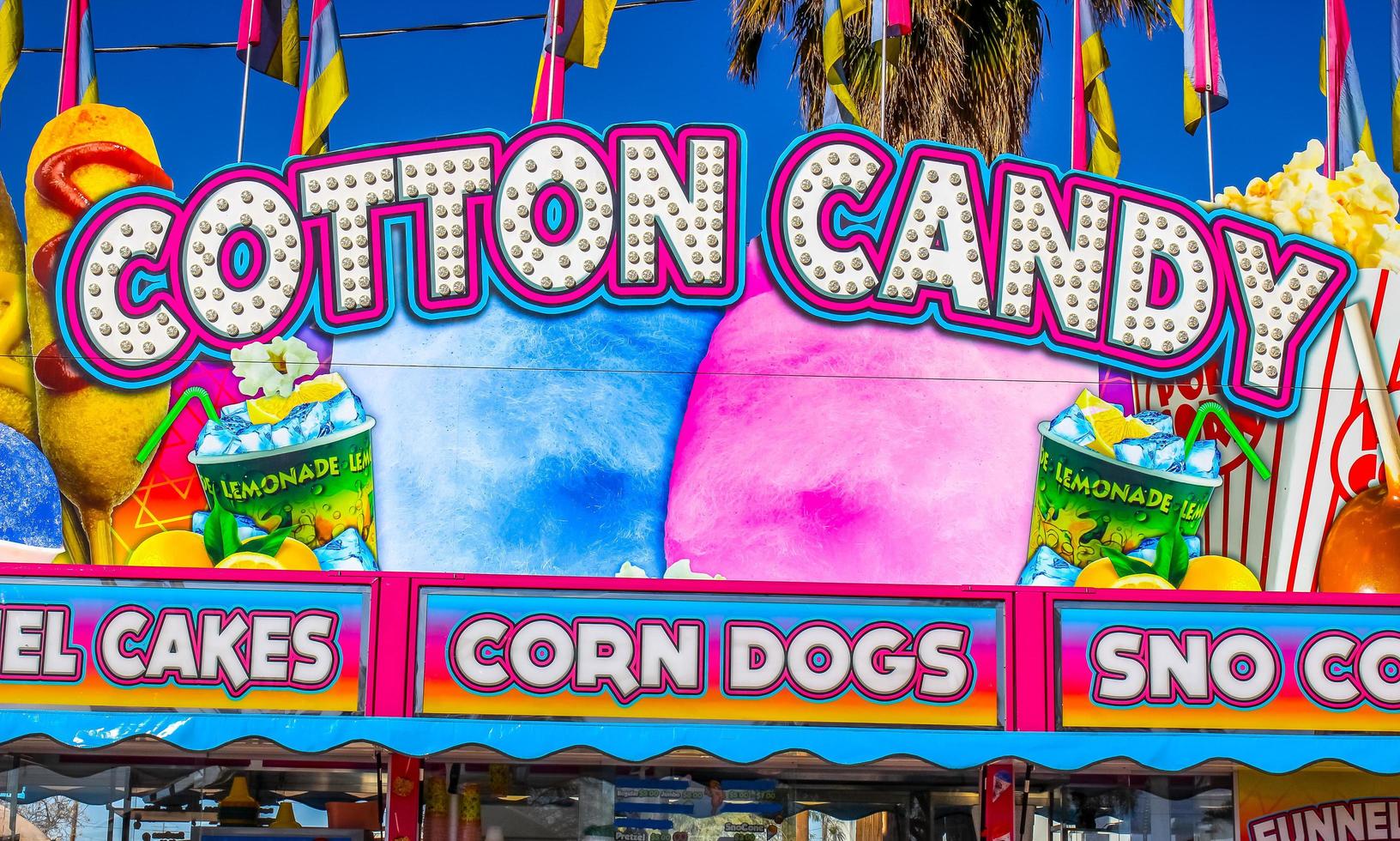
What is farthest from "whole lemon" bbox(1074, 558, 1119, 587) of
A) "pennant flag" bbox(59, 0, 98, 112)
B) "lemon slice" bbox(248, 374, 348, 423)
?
"pennant flag" bbox(59, 0, 98, 112)

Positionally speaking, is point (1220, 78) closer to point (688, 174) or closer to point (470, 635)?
point (688, 174)

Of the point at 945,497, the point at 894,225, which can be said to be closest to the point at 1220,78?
the point at 894,225

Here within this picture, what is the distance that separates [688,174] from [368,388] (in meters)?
3.22

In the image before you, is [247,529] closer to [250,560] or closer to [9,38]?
[250,560]

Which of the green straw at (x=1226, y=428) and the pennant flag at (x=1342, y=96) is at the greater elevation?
the pennant flag at (x=1342, y=96)

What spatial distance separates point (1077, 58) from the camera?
583 inches

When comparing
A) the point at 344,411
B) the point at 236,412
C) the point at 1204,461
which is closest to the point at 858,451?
the point at 1204,461

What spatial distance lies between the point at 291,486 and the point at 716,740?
14.7 ft

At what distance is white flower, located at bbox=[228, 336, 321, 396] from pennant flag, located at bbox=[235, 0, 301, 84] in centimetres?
342

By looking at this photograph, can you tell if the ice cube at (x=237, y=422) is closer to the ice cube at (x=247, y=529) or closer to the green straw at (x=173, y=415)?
the green straw at (x=173, y=415)

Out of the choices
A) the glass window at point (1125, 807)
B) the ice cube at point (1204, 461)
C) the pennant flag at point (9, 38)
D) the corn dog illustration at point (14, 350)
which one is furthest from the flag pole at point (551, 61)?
the glass window at point (1125, 807)

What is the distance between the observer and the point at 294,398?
1239 cm

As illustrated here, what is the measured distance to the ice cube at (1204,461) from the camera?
12.5 meters

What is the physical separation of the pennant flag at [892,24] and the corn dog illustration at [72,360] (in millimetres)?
6677
